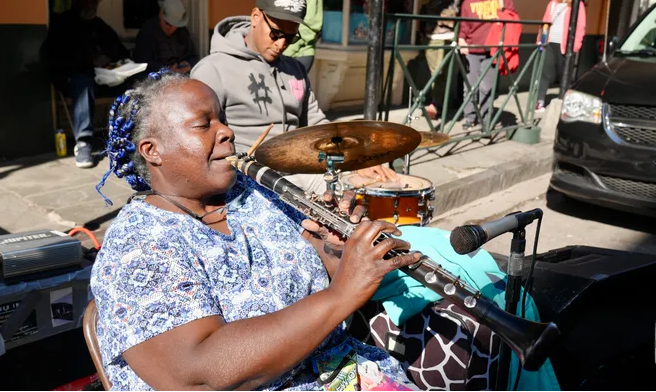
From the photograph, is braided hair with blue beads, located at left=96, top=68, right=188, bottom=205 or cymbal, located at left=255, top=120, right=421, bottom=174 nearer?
braided hair with blue beads, located at left=96, top=68, right=188, bottom=205

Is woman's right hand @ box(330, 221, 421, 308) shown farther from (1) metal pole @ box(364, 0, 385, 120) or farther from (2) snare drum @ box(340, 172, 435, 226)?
(1) metal pole @ box(364, 0, 385, 120)

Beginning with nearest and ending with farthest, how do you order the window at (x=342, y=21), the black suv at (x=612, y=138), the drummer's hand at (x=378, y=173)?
1. the drummer's hand at (x=378, y=173)
2. the black suv at (x=612, y=138)
3. the window at (x=342, y=21)

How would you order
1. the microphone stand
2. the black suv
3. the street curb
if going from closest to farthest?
the microphone stand < the black suv < the street curb

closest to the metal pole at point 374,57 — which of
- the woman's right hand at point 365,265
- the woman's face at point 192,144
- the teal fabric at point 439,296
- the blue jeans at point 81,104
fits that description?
the blue jeans at point 81,104

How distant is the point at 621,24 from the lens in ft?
46.9

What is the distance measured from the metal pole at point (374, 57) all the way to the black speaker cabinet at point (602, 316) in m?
2.88

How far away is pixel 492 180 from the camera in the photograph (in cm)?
637

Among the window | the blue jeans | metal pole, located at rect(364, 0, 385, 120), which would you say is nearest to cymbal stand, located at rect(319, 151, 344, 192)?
metal pole, located at rect(364, 0, 385, 120)

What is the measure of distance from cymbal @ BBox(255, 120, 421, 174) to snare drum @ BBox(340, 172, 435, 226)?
683 mm

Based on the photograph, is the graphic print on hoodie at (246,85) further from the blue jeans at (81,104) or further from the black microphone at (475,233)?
the blue jeans at (81,104)

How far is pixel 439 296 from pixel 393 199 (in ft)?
3.93

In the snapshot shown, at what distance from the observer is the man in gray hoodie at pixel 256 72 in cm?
330

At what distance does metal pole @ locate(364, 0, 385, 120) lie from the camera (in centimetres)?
516

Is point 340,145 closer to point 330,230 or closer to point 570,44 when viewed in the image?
point 330,230
